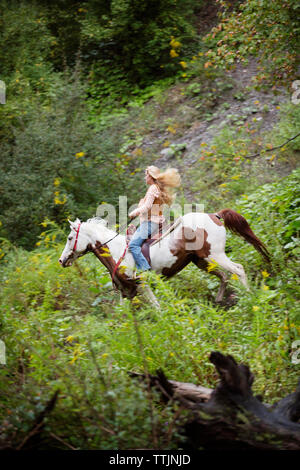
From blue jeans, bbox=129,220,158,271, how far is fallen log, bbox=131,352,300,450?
330 cm

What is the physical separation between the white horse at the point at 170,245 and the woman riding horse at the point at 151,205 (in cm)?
15

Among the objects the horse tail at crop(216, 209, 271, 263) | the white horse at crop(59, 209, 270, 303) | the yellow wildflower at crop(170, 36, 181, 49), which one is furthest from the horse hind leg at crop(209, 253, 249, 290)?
the yellow wildflower at crop(170, 36, 181, 49)

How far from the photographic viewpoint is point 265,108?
40.8 ft

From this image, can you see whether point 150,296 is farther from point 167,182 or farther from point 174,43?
point 174,43

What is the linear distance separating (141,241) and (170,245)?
0.44 metres

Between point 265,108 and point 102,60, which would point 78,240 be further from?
point 102,60

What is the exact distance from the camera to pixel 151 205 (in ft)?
22.3

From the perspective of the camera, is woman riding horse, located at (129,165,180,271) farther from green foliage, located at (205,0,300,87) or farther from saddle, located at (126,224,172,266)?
green foliage, located at (205,0,300,87)

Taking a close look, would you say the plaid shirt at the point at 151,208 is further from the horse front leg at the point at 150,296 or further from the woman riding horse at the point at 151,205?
the horse front leg at the point at 150,296

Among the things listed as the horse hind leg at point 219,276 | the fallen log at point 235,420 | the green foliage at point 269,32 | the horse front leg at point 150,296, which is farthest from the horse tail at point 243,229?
the fallen log at point 235,420

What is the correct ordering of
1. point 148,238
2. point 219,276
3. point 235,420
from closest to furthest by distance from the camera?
point 235,420 < point 148,238 < point 219,276

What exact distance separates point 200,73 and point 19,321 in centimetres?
1105

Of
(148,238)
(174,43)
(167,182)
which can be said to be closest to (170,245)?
(148,238)
